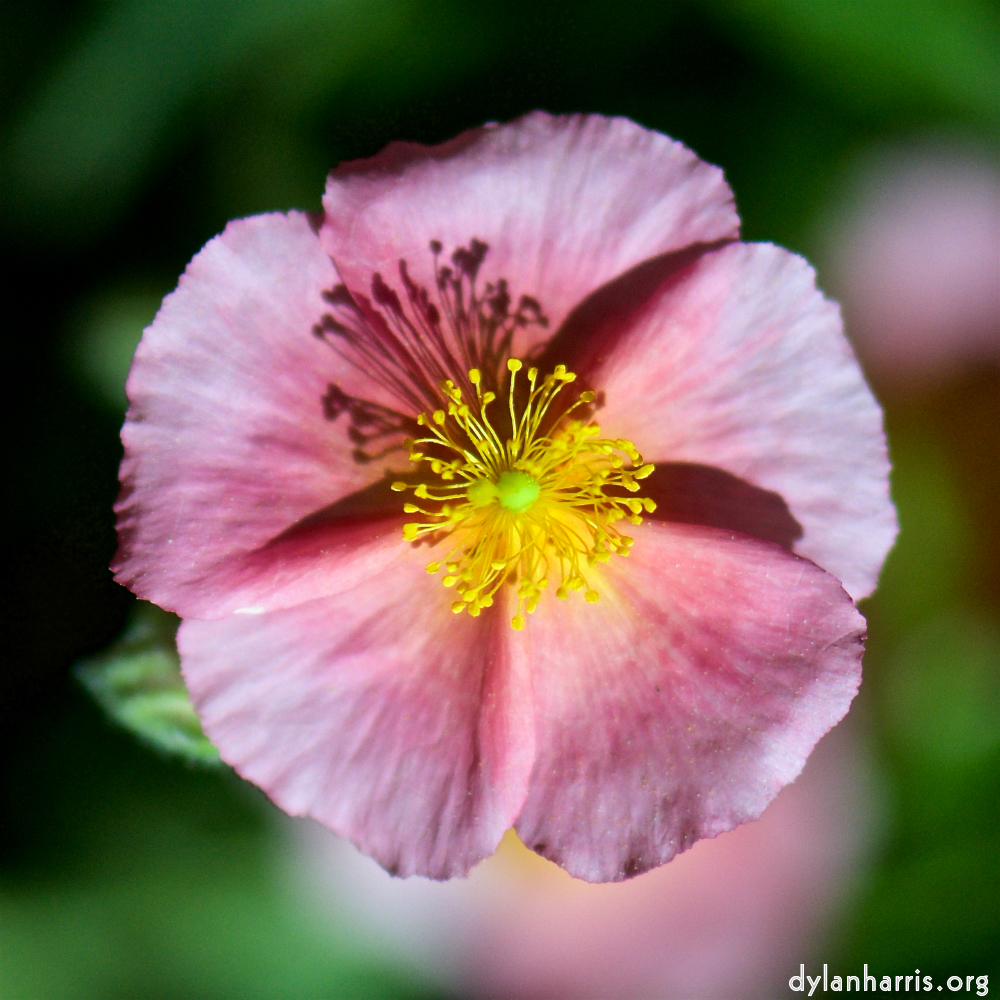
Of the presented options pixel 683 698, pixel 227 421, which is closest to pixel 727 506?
pixel 683 698

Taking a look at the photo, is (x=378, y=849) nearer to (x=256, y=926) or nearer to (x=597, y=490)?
(x=597, y=490)

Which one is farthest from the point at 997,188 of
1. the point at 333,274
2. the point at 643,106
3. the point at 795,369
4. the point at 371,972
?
the point at 371,972

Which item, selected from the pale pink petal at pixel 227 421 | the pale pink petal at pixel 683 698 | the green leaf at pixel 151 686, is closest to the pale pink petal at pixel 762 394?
the pale pink petal at pixel 683 698

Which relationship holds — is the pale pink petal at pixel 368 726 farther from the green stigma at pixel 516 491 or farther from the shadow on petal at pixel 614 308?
the shadow on petal at pixel 614 308

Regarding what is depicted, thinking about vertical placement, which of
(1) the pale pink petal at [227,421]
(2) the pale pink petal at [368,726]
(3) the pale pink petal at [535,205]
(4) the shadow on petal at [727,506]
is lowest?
(2) the pale pink petal at [368,726]

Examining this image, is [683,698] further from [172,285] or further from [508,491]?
[172,285]
